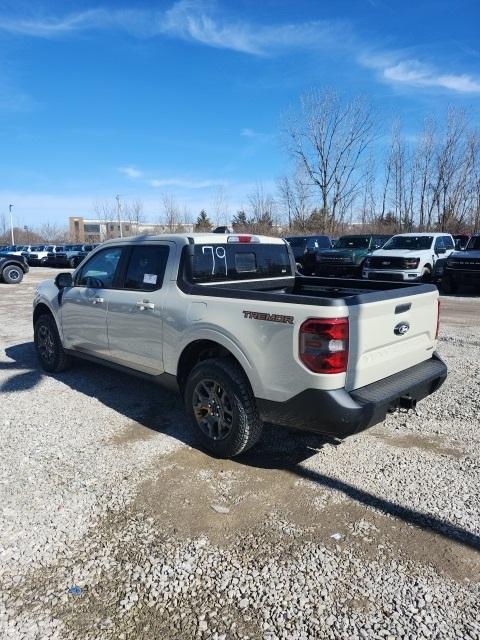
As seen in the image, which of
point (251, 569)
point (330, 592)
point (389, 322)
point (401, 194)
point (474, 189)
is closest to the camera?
point (330, 592)

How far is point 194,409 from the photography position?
402 cm

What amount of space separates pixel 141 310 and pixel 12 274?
19375mm

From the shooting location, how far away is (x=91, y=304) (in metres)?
5.27

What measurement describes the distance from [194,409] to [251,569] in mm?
1597

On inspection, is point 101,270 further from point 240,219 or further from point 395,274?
point 240,219

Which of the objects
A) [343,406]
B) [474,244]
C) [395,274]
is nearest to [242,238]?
[343,406]

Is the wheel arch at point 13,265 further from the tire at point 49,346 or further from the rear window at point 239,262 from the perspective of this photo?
the rear window at point 239,262

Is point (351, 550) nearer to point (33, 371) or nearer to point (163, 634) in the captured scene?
point (163, 634)

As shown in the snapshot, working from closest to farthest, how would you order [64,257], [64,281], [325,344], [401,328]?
1. [325,344]
2. [401,328]
3. [64,281]
4. [64,257]

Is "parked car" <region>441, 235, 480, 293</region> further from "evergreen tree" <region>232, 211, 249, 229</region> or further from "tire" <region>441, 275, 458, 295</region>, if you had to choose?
"evergreen tree" <region>232, 211, 249, 229</region>

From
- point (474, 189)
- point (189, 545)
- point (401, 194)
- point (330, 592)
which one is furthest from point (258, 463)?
point (401, 194)

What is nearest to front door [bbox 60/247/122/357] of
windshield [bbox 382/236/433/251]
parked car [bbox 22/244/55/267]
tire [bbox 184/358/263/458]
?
tire [bbox 184/358/263/458]

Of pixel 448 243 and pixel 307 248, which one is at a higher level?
pixel 448 243

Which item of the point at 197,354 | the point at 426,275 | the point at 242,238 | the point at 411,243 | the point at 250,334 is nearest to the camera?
the point at 250,334
